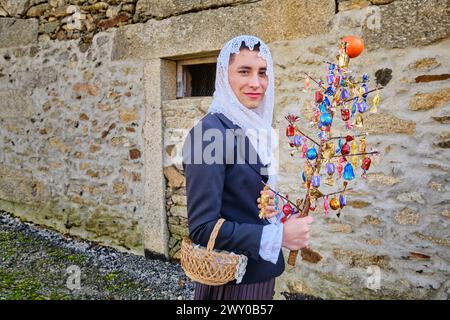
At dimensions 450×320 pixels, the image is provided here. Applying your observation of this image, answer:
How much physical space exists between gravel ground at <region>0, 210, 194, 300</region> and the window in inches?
65.3

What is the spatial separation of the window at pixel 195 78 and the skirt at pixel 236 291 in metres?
2.32

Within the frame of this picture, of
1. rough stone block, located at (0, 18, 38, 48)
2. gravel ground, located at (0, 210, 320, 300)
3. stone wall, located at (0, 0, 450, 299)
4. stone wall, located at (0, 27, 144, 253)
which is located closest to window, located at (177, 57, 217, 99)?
stone wall, located at (0, 0, 450, 299)

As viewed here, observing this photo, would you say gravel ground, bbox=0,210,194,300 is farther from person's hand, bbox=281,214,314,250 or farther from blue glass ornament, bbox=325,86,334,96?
blue glass ornament, bbox=325,86,334,96

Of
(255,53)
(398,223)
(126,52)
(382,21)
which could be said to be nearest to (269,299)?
(255,53)

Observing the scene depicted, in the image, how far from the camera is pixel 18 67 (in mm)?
4566

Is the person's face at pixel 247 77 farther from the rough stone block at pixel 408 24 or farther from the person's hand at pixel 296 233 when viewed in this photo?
the rough stone block at pixel 408 24

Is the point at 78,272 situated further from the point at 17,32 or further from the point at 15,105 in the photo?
the point at 17,32

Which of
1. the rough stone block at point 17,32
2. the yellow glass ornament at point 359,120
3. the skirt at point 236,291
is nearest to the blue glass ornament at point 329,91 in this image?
the yellow glass ornament at point 359,120

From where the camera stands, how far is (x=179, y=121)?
3.52m

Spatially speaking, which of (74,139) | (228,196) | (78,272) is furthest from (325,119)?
(74,139)

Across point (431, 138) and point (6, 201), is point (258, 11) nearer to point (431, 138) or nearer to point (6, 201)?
point (431, 138)

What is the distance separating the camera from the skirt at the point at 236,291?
4.81 ft

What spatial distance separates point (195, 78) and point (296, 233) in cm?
265
